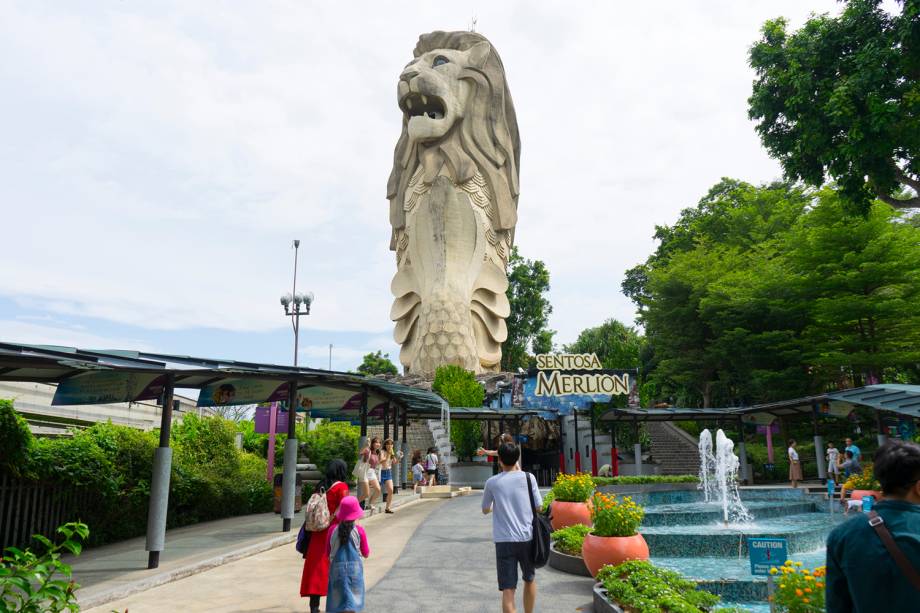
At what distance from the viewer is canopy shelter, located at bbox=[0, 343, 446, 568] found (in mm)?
7035

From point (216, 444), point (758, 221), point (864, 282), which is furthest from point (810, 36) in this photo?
point (758, 221)

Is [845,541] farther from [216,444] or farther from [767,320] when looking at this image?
[767,320]

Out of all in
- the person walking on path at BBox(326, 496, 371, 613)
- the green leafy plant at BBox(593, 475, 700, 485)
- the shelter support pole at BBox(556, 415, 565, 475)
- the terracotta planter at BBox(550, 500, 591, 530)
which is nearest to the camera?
the person walking on path at BBox(326, 496, 371, 613)

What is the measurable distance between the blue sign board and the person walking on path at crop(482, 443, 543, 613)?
5.81ft

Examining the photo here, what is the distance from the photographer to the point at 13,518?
31.1 ft

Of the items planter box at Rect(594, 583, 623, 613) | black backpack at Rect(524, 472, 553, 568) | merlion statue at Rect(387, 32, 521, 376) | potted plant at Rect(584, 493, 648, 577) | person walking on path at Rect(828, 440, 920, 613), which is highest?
merlion statue at Rect(387, 32, 521, 376)

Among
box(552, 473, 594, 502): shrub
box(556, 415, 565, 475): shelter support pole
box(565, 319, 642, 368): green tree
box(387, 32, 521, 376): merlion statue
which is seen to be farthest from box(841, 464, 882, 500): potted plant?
box(387, 32, 521, 376): merlion statue

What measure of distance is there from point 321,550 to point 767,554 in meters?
4.01

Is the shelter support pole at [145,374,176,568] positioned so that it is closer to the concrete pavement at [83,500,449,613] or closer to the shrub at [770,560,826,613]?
the concrete pavement at [83,500,449,613]

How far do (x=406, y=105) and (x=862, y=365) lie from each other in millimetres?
35849

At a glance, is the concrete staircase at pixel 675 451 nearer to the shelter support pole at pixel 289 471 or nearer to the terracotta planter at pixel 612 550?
the shelter support pole at pixel 289 471

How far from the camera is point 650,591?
18.9 feet

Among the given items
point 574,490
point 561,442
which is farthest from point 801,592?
point 561,442

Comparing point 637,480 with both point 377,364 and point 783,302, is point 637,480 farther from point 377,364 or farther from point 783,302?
point 377,364
